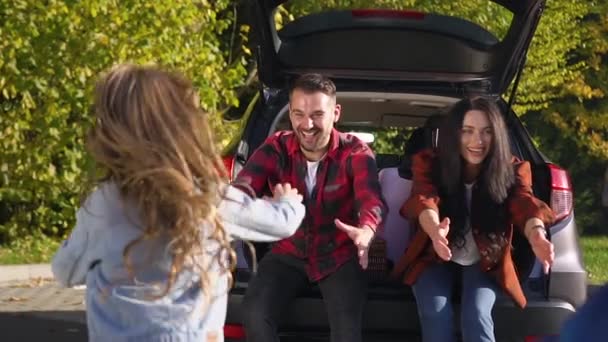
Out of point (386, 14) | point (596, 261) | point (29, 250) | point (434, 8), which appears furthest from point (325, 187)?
point (434, 8)

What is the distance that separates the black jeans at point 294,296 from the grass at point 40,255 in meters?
6.35

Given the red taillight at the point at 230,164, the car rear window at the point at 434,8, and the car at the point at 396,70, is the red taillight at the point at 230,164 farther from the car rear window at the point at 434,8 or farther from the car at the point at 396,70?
the car rear window at the point at 434,8

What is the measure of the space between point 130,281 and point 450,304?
2.28 m

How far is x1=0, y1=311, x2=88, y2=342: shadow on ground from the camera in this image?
8242 mm

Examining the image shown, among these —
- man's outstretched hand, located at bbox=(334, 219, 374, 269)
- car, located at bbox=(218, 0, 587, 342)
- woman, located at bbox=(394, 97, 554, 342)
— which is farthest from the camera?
car, located at bbox=(218, 0, 587, 342)

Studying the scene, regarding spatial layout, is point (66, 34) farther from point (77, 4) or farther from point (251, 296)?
point (251, 296)

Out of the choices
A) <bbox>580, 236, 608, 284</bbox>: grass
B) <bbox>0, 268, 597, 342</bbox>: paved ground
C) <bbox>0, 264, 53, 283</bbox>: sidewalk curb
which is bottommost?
<bbox>580, 236, 608, 284</bbox>: grass

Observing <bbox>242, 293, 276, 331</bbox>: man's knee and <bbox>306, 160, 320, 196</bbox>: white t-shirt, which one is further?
<bbox>306, 160, 320, 196</bbox>: white t-shirt

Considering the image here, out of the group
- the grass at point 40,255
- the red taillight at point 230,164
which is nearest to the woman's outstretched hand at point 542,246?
the red taillight at point 230,164

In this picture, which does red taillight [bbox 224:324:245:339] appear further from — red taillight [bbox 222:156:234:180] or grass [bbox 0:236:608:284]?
grass [bbox 0:236:608:284]

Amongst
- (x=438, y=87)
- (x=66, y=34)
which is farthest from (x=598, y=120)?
(x=438, y=87)

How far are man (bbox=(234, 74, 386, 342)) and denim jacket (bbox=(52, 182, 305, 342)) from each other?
1.88 m

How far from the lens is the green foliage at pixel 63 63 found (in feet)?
41.1

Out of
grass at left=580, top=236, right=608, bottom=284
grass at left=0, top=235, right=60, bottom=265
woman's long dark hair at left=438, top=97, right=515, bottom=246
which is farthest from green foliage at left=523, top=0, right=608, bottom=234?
woman's long dark hair at left=438, top=97, right=515, bottom=246
